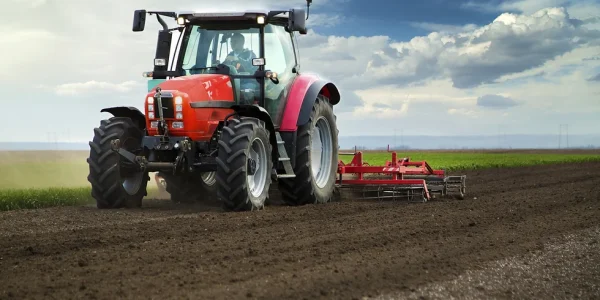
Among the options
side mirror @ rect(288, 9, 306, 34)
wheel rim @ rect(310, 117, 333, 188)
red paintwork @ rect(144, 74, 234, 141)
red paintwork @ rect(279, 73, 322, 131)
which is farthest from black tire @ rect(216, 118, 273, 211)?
wheel rim @ rect(310, 117, 333, 188)

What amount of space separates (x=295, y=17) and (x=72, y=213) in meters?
4.13

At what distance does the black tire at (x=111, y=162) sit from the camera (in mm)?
10367

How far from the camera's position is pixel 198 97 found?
10.2m

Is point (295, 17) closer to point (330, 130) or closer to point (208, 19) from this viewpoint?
point (208, 19)

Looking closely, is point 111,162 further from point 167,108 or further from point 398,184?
point 398,184

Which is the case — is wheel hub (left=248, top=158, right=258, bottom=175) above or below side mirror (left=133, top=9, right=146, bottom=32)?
below

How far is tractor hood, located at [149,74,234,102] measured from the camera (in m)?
10.2

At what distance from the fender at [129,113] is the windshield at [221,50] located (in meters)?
0.91

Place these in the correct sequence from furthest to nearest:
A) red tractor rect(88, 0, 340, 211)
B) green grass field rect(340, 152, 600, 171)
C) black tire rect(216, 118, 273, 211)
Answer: green grass field rect(340, 152, 600, 171), red tractor rect(88, 0, 340, 211), black tire rect(216, 118, 273, 211)

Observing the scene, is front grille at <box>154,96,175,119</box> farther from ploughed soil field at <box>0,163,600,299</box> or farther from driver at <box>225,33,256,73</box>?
ploughed soil field at <box>0,163,600,299</box>

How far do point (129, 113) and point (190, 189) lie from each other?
72.9 inches

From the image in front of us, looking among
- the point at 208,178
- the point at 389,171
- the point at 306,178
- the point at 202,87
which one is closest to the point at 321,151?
the point at 389,171

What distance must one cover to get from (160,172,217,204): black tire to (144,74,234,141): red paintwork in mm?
1713

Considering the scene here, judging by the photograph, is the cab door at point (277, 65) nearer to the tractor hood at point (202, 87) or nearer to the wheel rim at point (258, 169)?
the tractor hood at point (202, 87)
